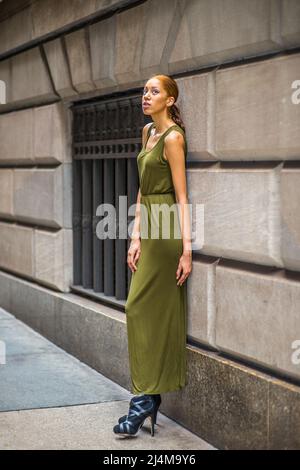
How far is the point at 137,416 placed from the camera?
5.30 meters

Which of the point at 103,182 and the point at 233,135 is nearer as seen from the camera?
the point at 233,135

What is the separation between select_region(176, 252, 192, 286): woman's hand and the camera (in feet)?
17.4

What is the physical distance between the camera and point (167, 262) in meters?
5.32

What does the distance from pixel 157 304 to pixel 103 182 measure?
2.30 m

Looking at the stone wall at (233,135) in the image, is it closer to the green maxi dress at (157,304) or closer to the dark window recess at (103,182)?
the green maxi dress at (157,304)

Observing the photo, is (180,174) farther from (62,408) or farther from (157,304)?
(62,408)

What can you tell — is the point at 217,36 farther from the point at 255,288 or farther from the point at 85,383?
the point at 85,383

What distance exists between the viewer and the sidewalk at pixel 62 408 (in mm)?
5219

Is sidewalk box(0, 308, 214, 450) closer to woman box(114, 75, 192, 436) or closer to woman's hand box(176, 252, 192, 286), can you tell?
woman box(114, 75, 192, 436)

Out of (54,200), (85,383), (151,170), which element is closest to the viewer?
(151,170)

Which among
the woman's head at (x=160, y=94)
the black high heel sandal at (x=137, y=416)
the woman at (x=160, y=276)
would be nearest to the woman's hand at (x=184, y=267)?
the woman at (x=160, y=276)

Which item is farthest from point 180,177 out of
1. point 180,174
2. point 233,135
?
point 233,135

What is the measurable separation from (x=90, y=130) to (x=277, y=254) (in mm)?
3275
